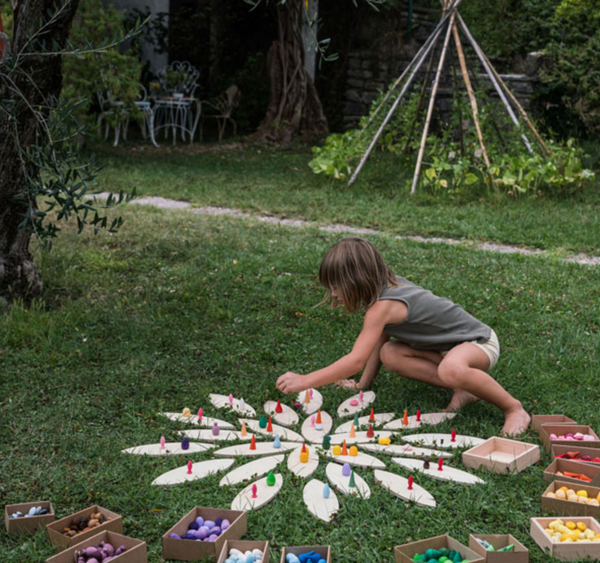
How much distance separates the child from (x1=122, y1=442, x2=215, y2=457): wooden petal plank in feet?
1.48

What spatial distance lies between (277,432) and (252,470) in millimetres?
367

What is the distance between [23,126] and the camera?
4609 millimetres

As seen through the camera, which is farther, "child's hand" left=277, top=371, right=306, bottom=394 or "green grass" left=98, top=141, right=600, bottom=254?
"green grass" left=98, top=141, right=600, bottom=254

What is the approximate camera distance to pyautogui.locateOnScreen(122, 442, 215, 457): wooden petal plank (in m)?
3.19

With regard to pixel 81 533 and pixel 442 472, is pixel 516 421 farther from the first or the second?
pixel 81 533

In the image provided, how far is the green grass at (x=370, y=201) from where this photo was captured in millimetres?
6973

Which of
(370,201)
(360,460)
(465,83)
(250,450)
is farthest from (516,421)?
(465,83)

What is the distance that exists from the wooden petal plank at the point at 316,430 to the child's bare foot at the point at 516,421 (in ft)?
2.68

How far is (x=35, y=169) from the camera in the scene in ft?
14.7

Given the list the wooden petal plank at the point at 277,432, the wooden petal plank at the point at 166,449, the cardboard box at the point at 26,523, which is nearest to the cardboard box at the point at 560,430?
the wooden petal plank at the point at 277,432

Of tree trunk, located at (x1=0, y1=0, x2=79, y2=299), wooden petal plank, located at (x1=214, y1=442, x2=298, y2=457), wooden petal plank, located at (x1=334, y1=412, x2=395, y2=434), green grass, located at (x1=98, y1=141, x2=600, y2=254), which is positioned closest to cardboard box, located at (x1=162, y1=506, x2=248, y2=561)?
wooden petal plank, located at (x1=214, y1=442, x2=298, y2=457)

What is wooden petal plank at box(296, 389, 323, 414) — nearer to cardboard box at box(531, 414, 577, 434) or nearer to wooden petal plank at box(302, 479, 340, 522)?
wooden petal plank at box(302, 479, 340, 522)

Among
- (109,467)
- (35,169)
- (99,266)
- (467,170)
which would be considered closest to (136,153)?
(467,170)

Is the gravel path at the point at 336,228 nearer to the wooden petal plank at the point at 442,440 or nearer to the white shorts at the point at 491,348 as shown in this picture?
the white shorts at the point at 491,348
